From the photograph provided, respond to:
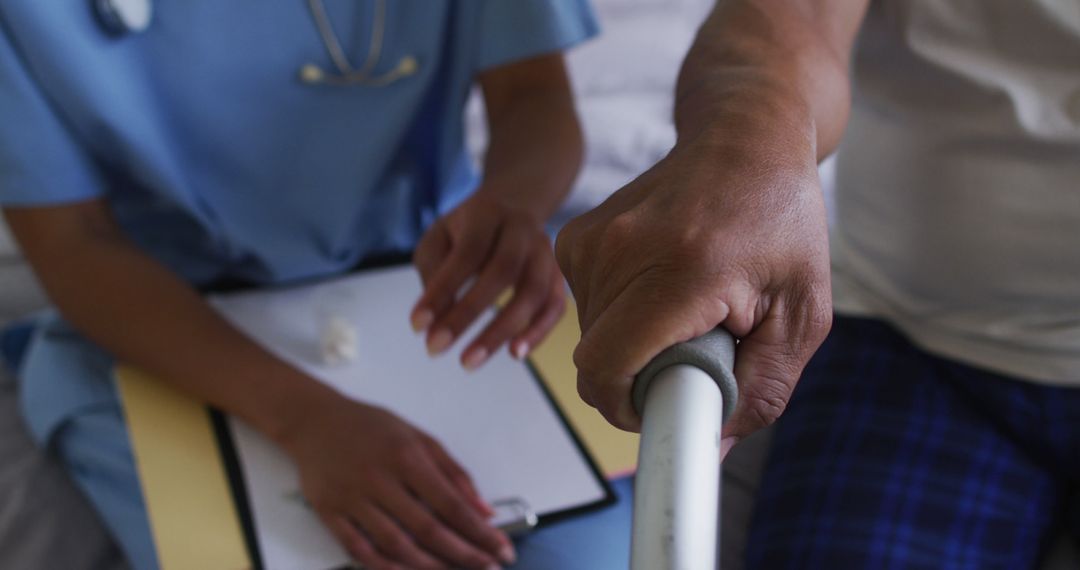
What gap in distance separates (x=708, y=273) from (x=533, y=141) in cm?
43

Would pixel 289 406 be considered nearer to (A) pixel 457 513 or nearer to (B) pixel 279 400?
(B) pixel 279 400

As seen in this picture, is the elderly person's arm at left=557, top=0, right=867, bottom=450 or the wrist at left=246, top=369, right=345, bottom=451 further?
the wrist at left=246, top=369, right=345, bottom=451

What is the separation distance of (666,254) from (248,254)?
50 centimetres

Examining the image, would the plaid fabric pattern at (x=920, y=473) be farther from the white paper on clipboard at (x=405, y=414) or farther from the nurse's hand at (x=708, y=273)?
the nurse's hand at (x=708, y=273)

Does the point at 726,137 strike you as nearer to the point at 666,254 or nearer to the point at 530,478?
the point at 666,254

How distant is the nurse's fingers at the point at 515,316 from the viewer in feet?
1.59

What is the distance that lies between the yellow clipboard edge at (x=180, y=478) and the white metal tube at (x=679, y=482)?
0.26m

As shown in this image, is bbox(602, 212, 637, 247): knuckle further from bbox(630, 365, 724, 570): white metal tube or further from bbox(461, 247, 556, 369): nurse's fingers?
bbox(461, 247, 556, 369): nurse's fingers

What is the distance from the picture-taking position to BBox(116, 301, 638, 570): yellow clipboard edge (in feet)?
1.35

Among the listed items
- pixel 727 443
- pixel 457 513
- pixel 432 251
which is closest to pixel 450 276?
pixel 432 251

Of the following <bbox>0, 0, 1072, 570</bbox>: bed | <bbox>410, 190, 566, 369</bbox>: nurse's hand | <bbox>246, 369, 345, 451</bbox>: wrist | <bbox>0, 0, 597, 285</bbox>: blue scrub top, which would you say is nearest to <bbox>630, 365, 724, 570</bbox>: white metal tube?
<bbox>0, 0, 1072, 570</bbox>: bed

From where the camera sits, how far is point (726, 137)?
28 cm

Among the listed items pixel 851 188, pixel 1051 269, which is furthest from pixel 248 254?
pixel 1051 269

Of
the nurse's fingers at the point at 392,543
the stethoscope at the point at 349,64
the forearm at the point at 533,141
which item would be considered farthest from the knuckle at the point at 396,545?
the stethoscope at the point at 349,64
